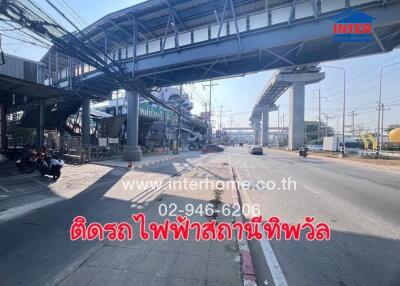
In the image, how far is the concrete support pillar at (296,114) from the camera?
52438 millimetres

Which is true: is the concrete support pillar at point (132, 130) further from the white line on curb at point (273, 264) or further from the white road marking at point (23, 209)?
the white line on curb at point (273, 264)

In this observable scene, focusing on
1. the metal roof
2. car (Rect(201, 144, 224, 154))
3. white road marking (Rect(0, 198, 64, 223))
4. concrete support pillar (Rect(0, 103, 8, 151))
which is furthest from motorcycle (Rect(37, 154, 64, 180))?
car (Rect(201, 144, 224, 154))

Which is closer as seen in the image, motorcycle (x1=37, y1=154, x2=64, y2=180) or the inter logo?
motorcycle (x1=37, y1=154, x2=64, y2=180)

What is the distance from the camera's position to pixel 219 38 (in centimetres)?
1692

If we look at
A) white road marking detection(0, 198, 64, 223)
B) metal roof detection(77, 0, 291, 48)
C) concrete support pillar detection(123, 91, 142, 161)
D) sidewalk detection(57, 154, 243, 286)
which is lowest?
white road marking detection(0, 198, 64, 223)

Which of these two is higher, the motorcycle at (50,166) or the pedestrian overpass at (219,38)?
the pedestrian overpass at (219,38)

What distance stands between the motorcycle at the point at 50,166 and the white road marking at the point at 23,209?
14.2 feet

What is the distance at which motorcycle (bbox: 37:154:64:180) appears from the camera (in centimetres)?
1270

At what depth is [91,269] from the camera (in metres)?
3.95

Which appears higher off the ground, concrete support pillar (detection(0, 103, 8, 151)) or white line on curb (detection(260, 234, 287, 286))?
concrete support pillar (detection(0, 103, 8, 151))

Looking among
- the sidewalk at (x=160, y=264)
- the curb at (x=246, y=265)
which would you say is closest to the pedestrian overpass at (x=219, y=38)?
the sidewalk at (x=160, y=264)

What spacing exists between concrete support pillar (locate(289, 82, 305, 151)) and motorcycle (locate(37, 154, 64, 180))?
47684mm

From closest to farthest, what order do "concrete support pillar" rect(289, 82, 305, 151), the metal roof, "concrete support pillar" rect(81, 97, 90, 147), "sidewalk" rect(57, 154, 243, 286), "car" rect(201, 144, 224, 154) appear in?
"sidewalk" rect(57, 154, 243, 286)
the metal roof
"concrete support pillar" rect(81, 97, 90, 147)
"car" rect(201, 144, 224, 154)
"concrete support pillar" rect(289, 82, 305, 151)

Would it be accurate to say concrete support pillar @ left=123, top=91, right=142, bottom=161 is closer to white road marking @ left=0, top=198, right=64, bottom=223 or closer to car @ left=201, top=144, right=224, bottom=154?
white road marking @ left=0, top=198, right=64, bottom=223
